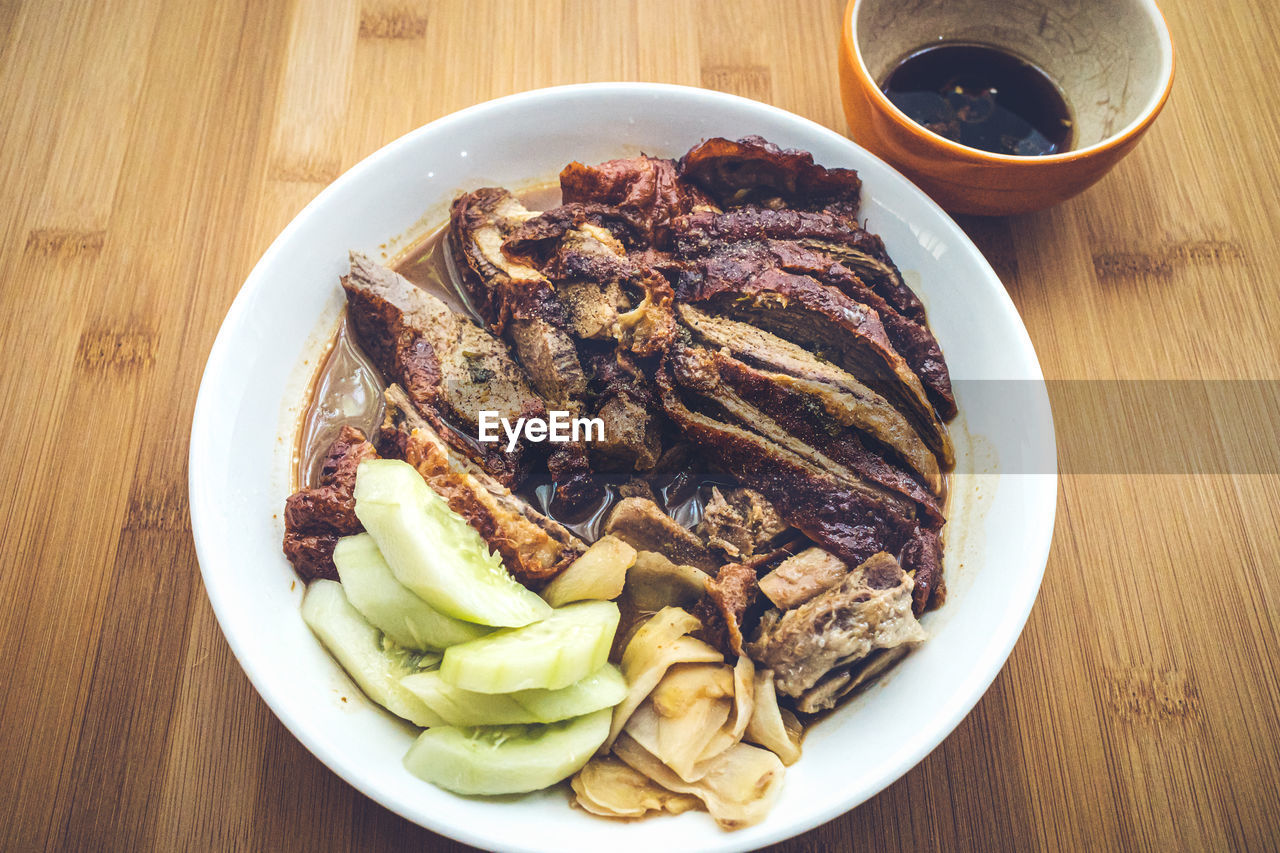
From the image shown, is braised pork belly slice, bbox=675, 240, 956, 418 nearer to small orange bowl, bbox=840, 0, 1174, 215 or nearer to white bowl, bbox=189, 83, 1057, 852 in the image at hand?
white bowl, bbox=189, 83, 1057, 852

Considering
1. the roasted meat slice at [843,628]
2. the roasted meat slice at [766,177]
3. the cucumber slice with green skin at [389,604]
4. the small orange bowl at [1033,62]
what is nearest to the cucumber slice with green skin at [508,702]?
the cucumber slice with green skin at [389,604]

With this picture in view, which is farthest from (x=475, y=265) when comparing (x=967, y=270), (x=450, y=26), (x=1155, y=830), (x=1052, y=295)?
(x=1155, y=830)

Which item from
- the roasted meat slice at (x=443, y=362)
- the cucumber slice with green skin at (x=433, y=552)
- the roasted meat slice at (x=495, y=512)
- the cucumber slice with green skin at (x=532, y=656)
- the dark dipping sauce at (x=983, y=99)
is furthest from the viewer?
the dark dipping sauce at (x=983, y=99)

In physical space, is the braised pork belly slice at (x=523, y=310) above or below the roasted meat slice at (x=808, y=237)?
below

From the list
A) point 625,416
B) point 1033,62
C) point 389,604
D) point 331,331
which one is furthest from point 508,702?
point 1033,62

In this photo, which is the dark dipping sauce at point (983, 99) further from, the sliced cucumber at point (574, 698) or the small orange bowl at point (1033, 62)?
the sliced cucumber at point (574, 698)

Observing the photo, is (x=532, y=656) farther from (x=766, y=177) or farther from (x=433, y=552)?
(x=766, y=177)

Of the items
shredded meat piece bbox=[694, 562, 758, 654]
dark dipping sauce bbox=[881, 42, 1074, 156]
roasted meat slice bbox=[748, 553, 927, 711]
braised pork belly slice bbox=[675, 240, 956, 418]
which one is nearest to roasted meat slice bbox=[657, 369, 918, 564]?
roasted meat slice bbox=[748, 553, 927, 711]
